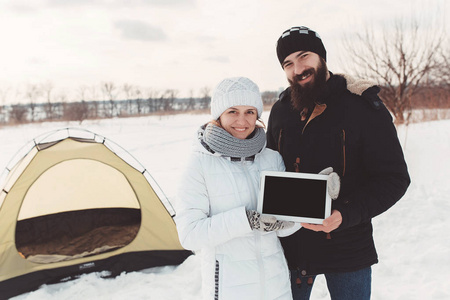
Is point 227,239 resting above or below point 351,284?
above

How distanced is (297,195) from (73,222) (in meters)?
4.24

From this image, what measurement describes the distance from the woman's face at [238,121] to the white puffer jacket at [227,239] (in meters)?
0.14

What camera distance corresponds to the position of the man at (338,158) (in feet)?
4.80

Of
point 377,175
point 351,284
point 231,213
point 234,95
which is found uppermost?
Result: point 234,95

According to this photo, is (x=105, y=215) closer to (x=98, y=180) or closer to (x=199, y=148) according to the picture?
(x=98, y=180)

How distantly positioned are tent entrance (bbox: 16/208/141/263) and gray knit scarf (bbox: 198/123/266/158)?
286 centimetres

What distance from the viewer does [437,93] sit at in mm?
15047

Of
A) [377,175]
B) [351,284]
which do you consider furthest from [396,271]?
[377,175]

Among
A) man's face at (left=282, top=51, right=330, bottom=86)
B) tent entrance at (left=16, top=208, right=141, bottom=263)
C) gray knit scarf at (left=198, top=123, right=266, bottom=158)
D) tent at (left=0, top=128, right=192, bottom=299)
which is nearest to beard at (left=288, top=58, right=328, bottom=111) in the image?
man's face at (left=282, top=51, right=330, bottom=86)

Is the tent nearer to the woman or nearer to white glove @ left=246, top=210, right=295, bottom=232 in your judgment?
the woman

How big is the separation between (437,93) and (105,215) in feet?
51.6

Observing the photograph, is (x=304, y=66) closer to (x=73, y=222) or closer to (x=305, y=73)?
(x=305, y=73)

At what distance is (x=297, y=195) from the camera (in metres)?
1.41

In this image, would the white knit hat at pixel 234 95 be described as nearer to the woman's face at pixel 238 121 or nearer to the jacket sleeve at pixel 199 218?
the woman's face at pixel 238 121
